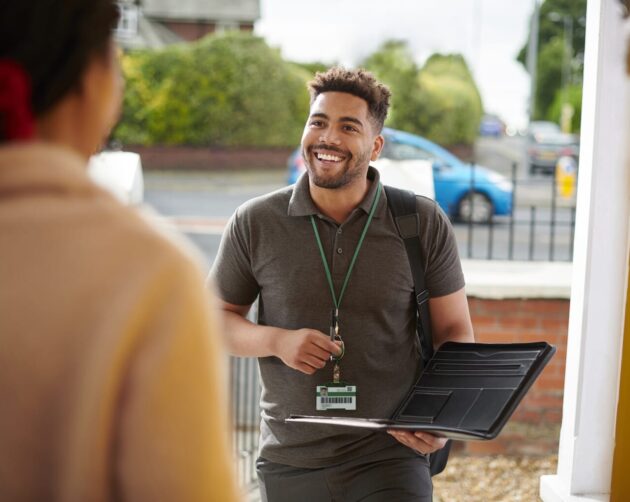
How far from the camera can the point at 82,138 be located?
3.48ft

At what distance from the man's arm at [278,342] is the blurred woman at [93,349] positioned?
5.19 ft

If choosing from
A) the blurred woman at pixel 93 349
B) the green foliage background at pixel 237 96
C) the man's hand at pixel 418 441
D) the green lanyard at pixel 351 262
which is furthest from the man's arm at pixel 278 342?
the green foliage background at pixel 237 96

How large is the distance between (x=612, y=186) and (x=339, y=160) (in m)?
1.40

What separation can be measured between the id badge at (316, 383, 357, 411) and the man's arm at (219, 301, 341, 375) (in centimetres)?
7

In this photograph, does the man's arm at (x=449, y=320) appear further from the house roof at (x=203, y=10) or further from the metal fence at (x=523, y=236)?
the house roof at (x=203, y=10)

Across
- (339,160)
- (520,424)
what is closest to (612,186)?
(339,160)

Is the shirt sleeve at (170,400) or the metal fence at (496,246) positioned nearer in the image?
the shirt sleeve at (170,400)

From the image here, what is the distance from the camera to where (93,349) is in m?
0.92

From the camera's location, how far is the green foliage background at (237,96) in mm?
26297

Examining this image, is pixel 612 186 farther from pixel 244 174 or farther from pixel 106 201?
pixel 244 174

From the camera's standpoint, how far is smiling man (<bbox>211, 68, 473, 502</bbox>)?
2688 millimetres

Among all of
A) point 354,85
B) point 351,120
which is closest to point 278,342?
point 351,120

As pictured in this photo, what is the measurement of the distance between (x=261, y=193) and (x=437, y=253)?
2009 cm

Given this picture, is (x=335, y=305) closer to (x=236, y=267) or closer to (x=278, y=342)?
(x=278, y=342)
